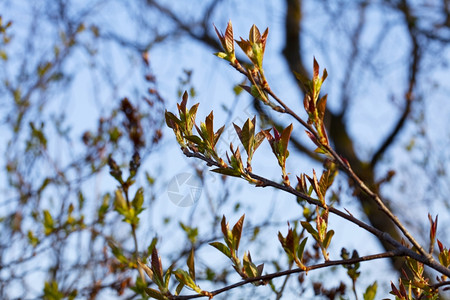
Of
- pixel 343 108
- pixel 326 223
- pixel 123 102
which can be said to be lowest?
pixel 326 223

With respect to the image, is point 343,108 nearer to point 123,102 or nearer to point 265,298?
point 265,298

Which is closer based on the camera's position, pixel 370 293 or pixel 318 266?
pixel 318 266

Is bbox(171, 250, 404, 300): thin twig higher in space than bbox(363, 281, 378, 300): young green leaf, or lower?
lower

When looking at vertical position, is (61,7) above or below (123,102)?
above

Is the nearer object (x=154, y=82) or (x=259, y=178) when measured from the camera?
(x=259, y=178)

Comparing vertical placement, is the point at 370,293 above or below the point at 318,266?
above

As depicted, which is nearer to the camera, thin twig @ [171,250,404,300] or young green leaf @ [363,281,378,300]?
thin twig @ [171,250,404,300]

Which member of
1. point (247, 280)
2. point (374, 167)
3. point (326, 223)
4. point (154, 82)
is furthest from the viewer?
point (374, 167)

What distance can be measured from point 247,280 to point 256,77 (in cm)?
40

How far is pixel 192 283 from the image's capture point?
3.56 ft

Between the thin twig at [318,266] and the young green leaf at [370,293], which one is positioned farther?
the young green leaf at [370,293]

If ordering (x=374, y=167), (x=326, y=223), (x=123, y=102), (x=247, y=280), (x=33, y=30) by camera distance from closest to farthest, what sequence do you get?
1. (x=247, y=280)
2. (x=326, y=223)
3. (x=123, y=102)
4. (x=33, y=30)
5. (x=374, y=167)

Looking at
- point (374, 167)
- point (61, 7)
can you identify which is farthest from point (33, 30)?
point (374, 167)

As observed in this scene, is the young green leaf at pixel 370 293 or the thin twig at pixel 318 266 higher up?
the young green leaf at pixel 370 293
